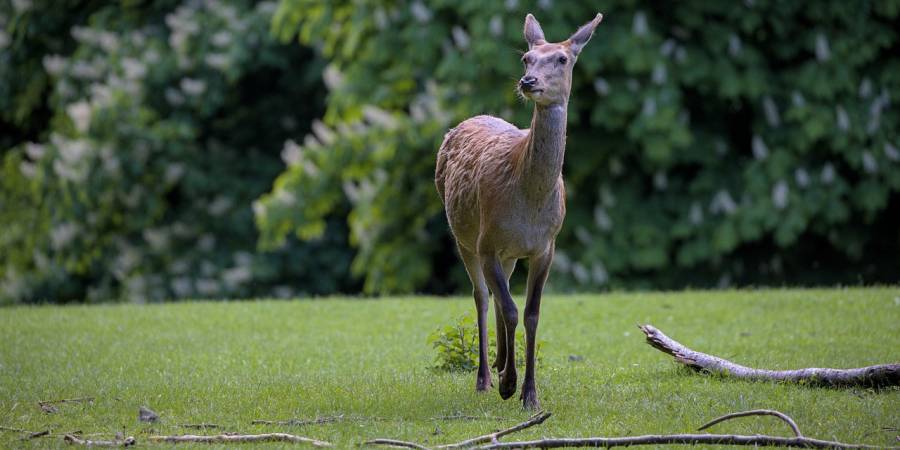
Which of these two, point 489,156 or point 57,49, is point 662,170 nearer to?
point 489,156

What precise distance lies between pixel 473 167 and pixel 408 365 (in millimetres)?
2187

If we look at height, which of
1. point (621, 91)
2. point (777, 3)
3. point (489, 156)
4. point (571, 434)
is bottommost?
point (571, 434)

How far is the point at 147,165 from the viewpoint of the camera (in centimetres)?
2058

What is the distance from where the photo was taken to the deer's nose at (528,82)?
7535 mm

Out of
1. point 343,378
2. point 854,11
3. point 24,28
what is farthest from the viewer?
point 24,28

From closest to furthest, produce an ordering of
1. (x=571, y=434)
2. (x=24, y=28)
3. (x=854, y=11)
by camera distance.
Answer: (x=571, y=434) < (x=854, y=11) < (x=24, y=28)

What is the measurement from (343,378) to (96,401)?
6.05 feet

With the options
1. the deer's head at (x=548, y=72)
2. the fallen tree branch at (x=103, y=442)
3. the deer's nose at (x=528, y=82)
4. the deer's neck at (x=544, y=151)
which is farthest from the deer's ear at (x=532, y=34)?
the fallen tree branch at (x=103, y=442)

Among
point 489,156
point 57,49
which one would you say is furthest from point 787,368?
point 57,49

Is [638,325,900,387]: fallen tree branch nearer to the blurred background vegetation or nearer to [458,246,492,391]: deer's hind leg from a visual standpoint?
[458,246,492,391]: deer's hind leg

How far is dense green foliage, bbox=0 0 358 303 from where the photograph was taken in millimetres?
19844

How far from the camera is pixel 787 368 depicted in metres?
9.60

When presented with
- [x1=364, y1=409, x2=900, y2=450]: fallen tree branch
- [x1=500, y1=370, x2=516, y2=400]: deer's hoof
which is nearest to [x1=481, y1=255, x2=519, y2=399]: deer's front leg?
[x1=500, y1=370, x2=516, y2=400]: deer's hoof

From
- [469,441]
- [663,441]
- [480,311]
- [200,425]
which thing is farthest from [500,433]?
[480,311]
